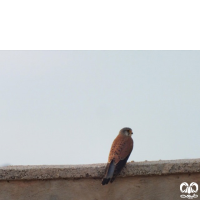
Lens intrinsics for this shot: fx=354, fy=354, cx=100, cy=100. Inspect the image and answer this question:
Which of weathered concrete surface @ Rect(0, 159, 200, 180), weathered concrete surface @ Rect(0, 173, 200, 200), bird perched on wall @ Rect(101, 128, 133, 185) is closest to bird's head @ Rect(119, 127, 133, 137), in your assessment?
bird perched on wall @ Rect(101, 128, 133, 185)

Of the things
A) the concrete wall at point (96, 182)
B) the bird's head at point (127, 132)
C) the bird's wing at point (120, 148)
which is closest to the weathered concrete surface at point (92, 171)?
the concrete wall at point (96, 182)

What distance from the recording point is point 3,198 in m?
4.15

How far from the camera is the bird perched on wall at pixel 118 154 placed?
13.2 ft

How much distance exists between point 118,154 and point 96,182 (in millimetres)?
484

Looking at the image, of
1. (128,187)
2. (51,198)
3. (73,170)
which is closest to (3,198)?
(51,198)

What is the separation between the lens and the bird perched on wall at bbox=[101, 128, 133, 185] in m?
4.02

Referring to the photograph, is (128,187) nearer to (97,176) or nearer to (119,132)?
(97,176)

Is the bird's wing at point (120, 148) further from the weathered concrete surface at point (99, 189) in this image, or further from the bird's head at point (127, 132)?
the weathered concrete surface at point (99, 189)

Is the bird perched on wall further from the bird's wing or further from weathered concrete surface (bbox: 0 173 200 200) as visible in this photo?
weathered concrete surface (bbox: 0 173 200 200)

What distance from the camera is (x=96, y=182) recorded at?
13.4ft

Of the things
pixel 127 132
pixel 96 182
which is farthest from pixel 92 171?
pixel 127 132

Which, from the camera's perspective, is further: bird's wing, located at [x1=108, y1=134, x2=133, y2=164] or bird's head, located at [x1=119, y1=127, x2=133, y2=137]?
bird's head, located at [x1=119, y1=127, x2=133, y2=137]

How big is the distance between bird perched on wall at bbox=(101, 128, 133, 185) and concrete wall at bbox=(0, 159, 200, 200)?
0.10 meters

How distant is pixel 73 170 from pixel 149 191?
2.94ft
